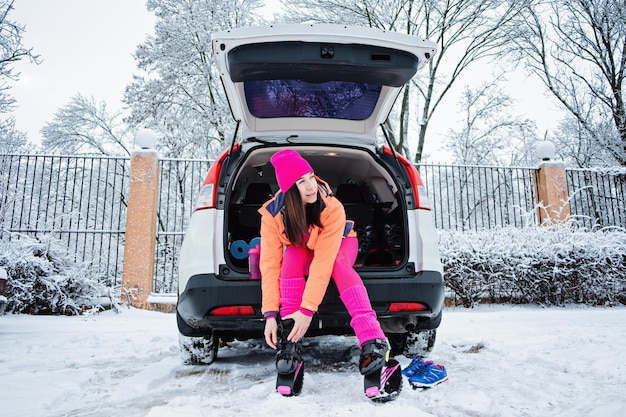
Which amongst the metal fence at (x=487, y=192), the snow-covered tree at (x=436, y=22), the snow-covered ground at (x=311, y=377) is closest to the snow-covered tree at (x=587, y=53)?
the snow-covered tree at (x=436, y=22)

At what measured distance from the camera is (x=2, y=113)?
802 centimetres

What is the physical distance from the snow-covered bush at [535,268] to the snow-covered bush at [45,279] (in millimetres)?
4893

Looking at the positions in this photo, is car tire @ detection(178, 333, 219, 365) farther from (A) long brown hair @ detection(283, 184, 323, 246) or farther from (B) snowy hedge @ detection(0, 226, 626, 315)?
(B) snowy hedge @ detection(0, 226, 626, 315)

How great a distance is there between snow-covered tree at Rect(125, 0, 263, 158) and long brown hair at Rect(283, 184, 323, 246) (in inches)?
451

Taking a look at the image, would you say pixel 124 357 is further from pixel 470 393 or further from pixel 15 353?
pixel 470 393

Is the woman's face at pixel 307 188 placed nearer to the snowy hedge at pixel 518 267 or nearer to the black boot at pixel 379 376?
the black boot at pixel 379 376

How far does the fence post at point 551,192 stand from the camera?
6754 millimetres

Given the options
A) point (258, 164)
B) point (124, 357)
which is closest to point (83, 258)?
point (124, 357)

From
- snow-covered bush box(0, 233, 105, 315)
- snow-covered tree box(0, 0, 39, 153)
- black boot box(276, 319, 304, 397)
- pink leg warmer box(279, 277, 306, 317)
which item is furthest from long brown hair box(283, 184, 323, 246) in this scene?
snow-covered tree box(0, 0, 39, 153)

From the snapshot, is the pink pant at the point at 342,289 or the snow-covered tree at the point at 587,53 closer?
the pink pant at the point at 342,289

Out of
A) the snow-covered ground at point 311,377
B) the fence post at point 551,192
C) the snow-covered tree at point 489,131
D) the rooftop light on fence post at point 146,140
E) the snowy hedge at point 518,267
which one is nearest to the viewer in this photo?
the snow-covered ground at point 311,377

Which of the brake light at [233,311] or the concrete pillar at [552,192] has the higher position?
the concrete pillar at [552,192]

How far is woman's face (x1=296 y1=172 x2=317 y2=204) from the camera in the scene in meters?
1.93

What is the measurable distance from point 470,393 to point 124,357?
226 centimetres
